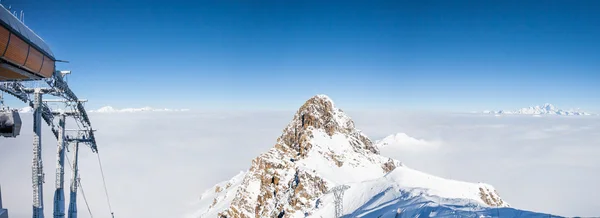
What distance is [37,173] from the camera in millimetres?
16766

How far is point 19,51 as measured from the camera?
27.1 ft

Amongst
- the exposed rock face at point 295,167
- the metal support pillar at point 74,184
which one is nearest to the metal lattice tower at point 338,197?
the exposed rock face at point 295,167

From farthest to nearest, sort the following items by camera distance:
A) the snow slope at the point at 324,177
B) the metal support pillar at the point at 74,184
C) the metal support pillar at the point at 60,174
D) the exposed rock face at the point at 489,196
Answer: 1. the exposed rock face at the point at 489,196
2. the snow slope at the point at 324,177
3. the metal support pillar at the point at 74,184
4. the metal support pillar at the point at 60,174

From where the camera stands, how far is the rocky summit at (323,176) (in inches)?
1994

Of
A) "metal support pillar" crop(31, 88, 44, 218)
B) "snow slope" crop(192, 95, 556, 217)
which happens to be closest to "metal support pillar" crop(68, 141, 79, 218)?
"metal support pillar" crop(31, 88, 44, 218)

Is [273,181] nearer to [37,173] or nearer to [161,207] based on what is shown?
[37,173]

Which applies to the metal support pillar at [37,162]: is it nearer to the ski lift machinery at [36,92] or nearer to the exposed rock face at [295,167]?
the ski lift machinery at [36,92]

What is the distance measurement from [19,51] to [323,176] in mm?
58874

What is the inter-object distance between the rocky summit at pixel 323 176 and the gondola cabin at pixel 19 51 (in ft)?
126

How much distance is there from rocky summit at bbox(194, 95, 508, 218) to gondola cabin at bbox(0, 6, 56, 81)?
3839 centimetres

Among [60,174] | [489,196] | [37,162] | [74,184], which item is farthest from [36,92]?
[489,196]

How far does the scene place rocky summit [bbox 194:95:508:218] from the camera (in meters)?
50.7

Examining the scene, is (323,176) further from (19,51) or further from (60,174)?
(19,51)

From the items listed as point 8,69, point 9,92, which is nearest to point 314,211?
point 9,92
